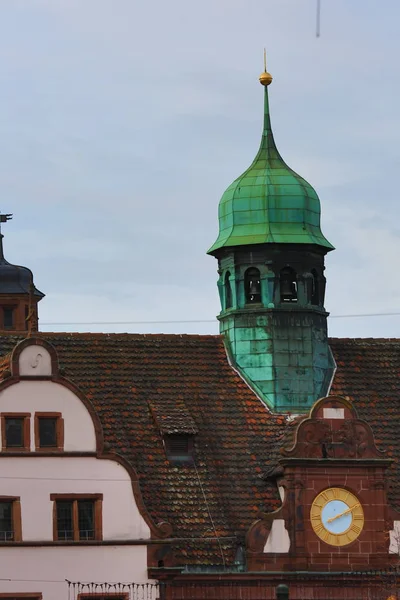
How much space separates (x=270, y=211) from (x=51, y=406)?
1136 cm

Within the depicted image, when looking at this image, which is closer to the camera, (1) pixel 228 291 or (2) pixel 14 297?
(1) pixel 228 291

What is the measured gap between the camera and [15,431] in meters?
74.4

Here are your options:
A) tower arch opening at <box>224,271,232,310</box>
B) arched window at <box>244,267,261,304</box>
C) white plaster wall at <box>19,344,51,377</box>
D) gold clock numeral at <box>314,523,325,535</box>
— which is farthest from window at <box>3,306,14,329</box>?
gold clock numeral at <box>314,523,325,535</box>

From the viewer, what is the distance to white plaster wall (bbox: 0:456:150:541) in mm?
73625

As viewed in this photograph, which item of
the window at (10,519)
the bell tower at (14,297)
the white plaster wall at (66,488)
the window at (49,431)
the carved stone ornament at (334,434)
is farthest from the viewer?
the bell tower at (14,297)

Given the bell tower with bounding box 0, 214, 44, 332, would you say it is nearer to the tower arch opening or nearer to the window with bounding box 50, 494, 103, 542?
the tower arch opening

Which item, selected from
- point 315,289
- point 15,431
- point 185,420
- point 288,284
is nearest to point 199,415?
point 185,420

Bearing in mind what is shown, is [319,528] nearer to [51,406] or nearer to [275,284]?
[51,406]

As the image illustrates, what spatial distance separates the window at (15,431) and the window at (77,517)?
1.78m

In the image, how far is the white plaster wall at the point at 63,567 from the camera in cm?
7281

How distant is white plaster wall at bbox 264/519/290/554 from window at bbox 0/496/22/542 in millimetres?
7410

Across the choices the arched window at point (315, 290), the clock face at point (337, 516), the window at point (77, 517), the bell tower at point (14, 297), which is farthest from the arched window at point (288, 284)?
the bell tower at point (14, 297)

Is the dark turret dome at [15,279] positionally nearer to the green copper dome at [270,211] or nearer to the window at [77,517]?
the green copper dome at [270,211]

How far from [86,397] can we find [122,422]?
2432 millimetres
